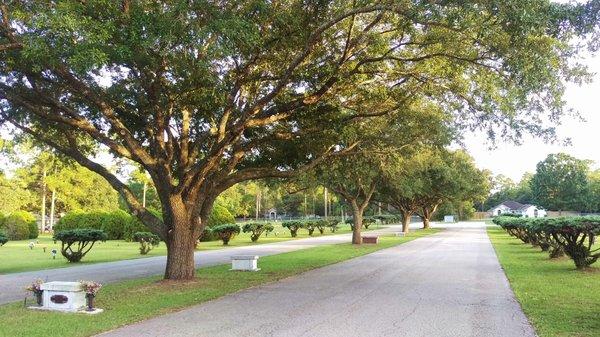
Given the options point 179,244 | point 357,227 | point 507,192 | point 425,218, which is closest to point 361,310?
point 179,244

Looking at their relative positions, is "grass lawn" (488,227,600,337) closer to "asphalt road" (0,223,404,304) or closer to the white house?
"asphalt road" (0,223,404,304)

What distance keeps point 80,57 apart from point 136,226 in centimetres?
2894

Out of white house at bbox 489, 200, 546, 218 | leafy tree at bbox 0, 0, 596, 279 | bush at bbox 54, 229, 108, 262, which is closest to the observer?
leafy tree at bbox 0, 0, 596, 279

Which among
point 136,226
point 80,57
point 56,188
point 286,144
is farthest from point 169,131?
point 56,188

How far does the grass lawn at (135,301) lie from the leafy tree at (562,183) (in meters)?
85.7

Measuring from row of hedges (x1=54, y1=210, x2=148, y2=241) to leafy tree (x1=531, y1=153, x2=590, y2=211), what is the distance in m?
76.8

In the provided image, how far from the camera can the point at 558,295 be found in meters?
10.4

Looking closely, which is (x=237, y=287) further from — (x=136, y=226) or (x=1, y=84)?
(x=136, y=226)

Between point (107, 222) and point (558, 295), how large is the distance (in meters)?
31.3

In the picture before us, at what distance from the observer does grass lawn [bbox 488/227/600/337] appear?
756 centimetres

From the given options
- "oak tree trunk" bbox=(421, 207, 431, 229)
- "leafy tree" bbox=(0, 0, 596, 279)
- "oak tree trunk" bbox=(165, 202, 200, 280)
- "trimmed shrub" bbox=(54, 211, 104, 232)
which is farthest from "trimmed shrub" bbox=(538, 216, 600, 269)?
"oak tree trunk" bbox=(421, 207, 431, 229)

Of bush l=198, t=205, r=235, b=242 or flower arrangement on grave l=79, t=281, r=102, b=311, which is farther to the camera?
bush l=198, t=205, r=235, b=242

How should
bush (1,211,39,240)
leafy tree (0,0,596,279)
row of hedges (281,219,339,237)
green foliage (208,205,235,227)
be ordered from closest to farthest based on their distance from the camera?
1. leafy tree (0,0,596,279)
2. green foliage (208,205,235,227)
3. bush (1,211,39,240)
4. row of hedges (281,219,339,237)

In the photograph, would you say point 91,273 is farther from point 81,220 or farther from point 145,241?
point 81,220
